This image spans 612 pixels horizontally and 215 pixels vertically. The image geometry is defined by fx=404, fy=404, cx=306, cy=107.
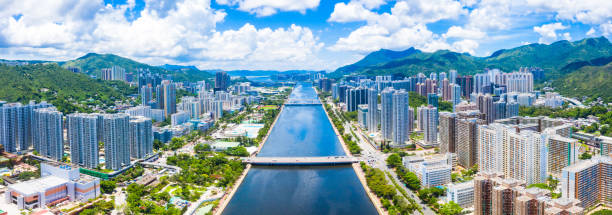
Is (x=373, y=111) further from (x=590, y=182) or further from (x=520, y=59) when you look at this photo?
(x=520, y=59)

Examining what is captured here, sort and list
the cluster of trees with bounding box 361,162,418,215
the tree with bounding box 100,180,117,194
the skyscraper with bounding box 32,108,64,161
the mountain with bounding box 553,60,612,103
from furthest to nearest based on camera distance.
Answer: the mountain with bounding box 553,60,612,103 → the skyscraper with bounding box 32,108,64,161 → the tree with bounding box 100,180,117,194 → the cluster of trees with bounding box 361,162,418,215

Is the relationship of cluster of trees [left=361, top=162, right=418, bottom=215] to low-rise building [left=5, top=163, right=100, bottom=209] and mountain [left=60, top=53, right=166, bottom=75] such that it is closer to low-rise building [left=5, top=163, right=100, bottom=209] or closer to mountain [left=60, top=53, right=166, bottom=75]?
low-rise building [left=5, top=163, right=100, bottom=209]

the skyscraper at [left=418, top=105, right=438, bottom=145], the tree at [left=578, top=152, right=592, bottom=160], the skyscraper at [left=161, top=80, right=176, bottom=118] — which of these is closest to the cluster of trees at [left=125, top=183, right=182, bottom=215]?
the skyscraper at [left=418, top=105, right=438, bottom=145]

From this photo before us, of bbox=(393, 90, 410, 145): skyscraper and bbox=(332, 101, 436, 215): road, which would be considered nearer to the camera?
bbox=(332, 101, 436, 215): road

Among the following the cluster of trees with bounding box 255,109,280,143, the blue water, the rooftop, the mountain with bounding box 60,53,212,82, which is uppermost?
the mountain with bounding box 60,53,212,82

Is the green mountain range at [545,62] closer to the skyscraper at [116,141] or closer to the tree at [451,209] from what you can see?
the tree at [451,209]

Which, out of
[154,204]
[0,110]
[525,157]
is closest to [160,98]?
[0,110]

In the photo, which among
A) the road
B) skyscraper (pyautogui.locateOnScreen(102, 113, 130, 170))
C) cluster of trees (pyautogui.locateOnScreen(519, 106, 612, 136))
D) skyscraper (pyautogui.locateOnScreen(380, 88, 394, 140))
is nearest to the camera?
the road

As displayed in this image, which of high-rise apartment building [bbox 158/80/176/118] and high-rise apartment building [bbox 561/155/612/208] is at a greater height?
high-rise apartment building [bbox 158/80/176/118]
